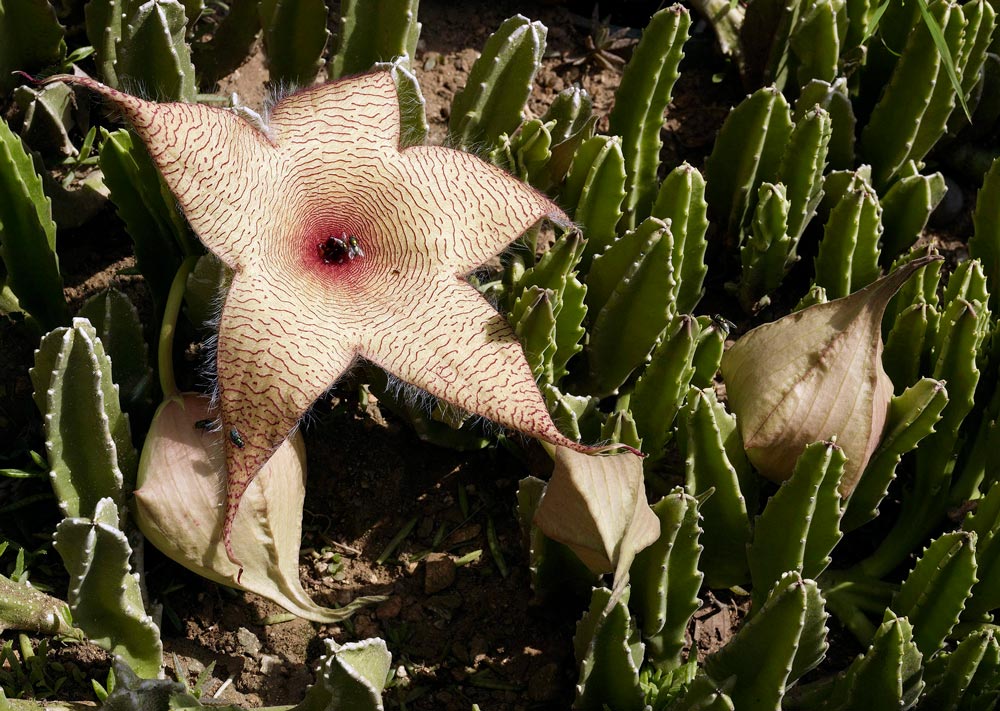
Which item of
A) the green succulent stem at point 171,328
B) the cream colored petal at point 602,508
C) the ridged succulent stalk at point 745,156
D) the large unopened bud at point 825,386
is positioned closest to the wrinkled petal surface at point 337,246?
the cream colored petal at point 602,508

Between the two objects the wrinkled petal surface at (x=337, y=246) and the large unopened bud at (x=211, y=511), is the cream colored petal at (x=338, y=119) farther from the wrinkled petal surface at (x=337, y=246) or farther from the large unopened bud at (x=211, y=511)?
the large unopened bud at (x=211, y=511)

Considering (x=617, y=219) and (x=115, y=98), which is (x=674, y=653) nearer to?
(x=617, y=219)

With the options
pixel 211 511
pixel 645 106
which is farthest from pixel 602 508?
pixel 645 106

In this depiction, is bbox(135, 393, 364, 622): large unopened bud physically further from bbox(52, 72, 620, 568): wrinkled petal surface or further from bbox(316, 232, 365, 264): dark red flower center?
bbox(316, 232, 365, 264): dark red flower center

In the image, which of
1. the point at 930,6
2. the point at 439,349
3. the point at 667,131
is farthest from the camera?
the point at 667,131

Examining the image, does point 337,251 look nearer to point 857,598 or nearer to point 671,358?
point 671,358

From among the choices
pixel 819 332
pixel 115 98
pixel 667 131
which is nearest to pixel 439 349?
pixel 115 98

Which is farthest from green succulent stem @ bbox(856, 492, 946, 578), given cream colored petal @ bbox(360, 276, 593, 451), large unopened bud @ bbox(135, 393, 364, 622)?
large unopened bud @ bbox(135, 393, 364, 622)
